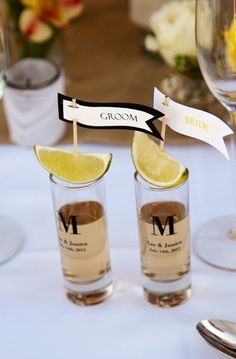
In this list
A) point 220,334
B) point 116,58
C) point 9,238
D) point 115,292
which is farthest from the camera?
point 116,58

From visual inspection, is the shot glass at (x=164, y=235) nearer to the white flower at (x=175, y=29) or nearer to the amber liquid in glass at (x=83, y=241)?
the amber liquid in glass at (x=83, y=241)

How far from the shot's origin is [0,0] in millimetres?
1323

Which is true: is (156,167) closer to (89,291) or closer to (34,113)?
(89,291)

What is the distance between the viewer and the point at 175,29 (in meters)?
1.16

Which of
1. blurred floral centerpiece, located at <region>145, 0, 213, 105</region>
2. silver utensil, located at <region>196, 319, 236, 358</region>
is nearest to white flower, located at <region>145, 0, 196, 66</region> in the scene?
blurred floral centerpiece, located at <region>145, 0, 213, 105</region>

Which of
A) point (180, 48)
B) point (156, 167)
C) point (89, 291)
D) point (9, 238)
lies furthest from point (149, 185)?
point (180, 48)

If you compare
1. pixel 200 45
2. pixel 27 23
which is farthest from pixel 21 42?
pixel 200 45

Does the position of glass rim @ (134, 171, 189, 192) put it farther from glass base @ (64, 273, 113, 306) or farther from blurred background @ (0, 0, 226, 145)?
blurred background @ (0, 0, 226, 145)

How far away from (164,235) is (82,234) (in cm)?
8

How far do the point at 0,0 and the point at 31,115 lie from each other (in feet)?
0.79

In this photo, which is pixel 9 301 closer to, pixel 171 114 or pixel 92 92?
pixel 171 114

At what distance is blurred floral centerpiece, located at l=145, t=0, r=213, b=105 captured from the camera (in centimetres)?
116

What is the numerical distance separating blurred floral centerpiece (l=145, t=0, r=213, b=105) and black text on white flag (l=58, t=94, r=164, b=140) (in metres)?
0.36

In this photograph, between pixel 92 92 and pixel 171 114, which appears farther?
pixel 92 92
